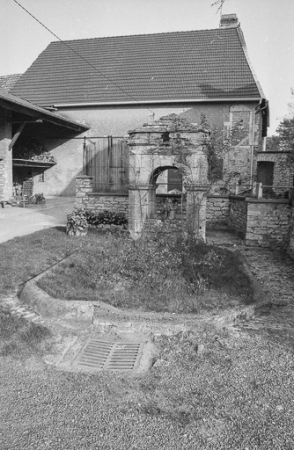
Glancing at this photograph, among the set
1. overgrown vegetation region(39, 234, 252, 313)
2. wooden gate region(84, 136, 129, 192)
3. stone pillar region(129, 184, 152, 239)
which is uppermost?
wooden gate region(84, 136, 129, 192)

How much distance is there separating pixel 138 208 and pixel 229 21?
15798 millimetres

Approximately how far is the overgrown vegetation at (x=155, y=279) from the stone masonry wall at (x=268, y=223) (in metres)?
3.59

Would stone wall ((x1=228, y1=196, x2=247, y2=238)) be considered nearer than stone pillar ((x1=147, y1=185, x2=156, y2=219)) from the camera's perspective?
No

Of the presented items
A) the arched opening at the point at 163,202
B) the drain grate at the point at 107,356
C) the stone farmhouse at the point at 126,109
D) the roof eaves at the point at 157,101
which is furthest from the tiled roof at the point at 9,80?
the drain grate at the point at 107,356

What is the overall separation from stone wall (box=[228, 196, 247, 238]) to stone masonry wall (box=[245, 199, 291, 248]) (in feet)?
1.88

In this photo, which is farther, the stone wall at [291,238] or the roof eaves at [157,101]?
the roof eaves at [157,101]

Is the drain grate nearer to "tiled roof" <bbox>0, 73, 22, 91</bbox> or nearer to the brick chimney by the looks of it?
the brick chimney

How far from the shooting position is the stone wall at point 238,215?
39.2 ft

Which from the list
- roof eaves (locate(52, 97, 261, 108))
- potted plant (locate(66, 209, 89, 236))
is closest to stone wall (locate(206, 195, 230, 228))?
potted plant (locate(66, 209, 89, 236))

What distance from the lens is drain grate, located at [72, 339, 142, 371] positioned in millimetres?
4121

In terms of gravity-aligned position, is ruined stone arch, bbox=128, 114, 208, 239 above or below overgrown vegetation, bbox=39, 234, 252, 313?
above

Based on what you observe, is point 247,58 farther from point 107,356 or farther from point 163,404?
point 163,404

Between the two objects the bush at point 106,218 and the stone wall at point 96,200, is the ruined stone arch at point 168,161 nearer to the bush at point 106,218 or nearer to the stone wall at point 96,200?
the bush at point 106,218

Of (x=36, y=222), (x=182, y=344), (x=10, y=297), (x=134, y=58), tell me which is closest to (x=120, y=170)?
(x=36, y=222)
